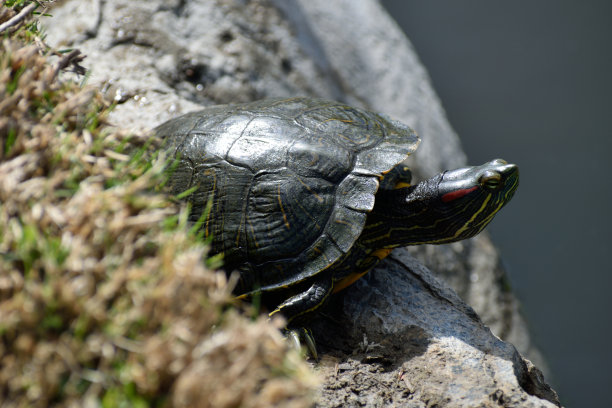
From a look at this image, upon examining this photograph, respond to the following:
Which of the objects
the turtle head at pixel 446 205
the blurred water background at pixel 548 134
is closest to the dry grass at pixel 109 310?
the turtle head at pixel 446 205

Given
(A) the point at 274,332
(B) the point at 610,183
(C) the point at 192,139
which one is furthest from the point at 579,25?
(A) the point at 274,332

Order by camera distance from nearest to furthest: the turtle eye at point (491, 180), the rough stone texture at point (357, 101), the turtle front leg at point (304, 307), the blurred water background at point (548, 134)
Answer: the rough stone texture at point (357, 101)
the turtle front leg at point (304, 307)
the turtle eye at point (491, 180)
the blurred water background at point (548, 134)

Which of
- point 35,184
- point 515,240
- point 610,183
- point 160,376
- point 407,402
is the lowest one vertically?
point 515,240

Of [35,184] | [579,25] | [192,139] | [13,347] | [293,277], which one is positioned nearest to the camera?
[13,347]

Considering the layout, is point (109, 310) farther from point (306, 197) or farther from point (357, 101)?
point (357, 101)

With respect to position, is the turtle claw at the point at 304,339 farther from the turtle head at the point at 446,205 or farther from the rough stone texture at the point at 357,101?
the turtle head at the point at 446,205

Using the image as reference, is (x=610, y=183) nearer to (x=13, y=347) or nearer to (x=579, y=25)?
(x=579, y=25)

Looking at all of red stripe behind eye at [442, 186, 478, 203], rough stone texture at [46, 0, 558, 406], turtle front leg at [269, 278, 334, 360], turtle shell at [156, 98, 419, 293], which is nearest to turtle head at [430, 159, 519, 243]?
red stripe behind eye at [442, 186, 478, 203]
